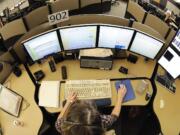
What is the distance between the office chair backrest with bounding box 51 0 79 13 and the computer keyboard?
57.5 inches

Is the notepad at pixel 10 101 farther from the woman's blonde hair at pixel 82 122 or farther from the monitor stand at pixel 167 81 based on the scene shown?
the monitor stand at pixel 167 81

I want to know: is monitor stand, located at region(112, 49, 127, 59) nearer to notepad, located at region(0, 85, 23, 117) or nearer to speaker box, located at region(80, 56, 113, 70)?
speaker box, located at region(80, 56, 113, 70)

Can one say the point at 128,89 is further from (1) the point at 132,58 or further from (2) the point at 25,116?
(2) the point at 25,116

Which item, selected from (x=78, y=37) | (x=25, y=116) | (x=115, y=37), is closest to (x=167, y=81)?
(x=115, y=37)

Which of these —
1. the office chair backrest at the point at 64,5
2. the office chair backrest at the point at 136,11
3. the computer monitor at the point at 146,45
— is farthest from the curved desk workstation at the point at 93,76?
the office chair backrest at the point at 64,5

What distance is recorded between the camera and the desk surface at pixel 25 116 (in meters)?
2.10

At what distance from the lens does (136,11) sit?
3207mm

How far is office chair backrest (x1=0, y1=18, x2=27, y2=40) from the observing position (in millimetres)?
2870

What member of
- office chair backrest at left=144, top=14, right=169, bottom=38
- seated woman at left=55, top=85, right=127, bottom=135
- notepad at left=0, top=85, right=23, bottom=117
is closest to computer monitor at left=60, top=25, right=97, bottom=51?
notepad at left=0, top=85, right=23, bottom=117

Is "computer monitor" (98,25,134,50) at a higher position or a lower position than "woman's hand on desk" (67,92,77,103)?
higher

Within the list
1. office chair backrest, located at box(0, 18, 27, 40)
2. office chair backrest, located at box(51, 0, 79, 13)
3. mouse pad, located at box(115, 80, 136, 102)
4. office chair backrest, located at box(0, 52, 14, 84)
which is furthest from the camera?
office chair backrest, located at box(51, 0, 79, 13)

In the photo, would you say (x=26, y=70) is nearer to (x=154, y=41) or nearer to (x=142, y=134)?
(x=154, y=41)

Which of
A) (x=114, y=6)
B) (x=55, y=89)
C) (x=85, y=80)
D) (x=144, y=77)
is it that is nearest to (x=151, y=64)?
(x=144, y=77)

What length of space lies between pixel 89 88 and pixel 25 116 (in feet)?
2.10
